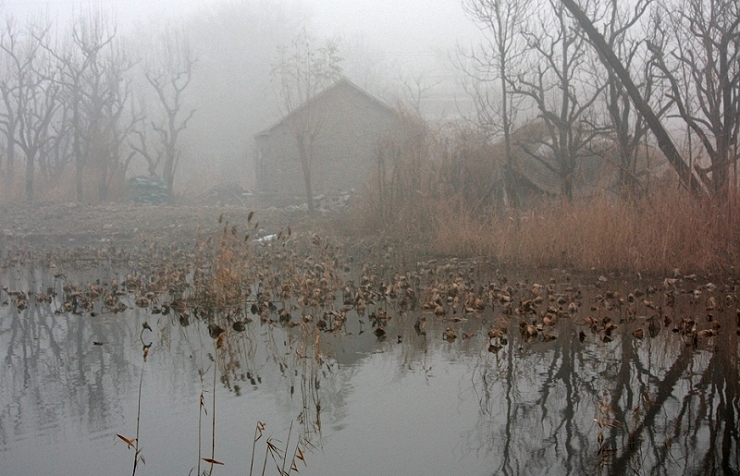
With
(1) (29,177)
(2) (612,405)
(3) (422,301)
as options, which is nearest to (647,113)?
(3) (422,301)

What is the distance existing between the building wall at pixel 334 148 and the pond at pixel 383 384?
95.6ft

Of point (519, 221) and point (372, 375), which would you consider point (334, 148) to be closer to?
point (519, 221)

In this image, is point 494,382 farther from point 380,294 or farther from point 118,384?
point 380,294

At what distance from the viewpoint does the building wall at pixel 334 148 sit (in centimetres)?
3816

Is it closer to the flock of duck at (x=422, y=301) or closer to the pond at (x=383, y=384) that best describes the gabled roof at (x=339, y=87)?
the flock of duck at (x=422, y=301)

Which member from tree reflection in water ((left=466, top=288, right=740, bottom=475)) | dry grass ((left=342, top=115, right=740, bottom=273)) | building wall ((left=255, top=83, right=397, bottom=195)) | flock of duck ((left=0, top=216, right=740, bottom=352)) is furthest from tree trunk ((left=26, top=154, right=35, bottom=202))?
tree reflection in water ((left=466, top=288, right=740, bottom=475))

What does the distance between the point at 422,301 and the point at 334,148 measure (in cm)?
3015

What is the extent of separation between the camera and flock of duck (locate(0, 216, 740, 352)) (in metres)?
7.20

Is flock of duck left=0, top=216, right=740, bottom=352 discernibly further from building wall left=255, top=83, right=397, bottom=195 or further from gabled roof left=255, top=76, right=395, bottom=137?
building wall left=255, top=83, right=397, bottom=195

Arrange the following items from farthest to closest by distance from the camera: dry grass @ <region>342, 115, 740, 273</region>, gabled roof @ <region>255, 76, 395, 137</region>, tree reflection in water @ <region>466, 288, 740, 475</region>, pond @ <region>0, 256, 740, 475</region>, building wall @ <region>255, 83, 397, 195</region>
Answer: building wall @ <region>255, 83, 397, 195</region>
gabled roof @ <region>255, 76, 395, 137</region>
dry grass @ <region>342, 115, 740, 273</region>
pond @ <region>0, 256, 740, 475</region>
tree reflection in water @ <region>466, 288, 740, 475</region>

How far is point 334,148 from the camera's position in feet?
126

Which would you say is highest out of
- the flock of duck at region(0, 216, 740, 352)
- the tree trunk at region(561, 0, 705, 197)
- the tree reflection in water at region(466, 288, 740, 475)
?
the tree trunk at region(561, 0, 705, 197)

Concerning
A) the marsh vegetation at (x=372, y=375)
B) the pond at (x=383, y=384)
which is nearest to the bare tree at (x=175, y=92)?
the marsh vegetation at (x=372, y=375)

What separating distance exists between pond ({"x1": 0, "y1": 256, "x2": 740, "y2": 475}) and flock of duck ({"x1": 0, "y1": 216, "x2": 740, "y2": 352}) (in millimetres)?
45
